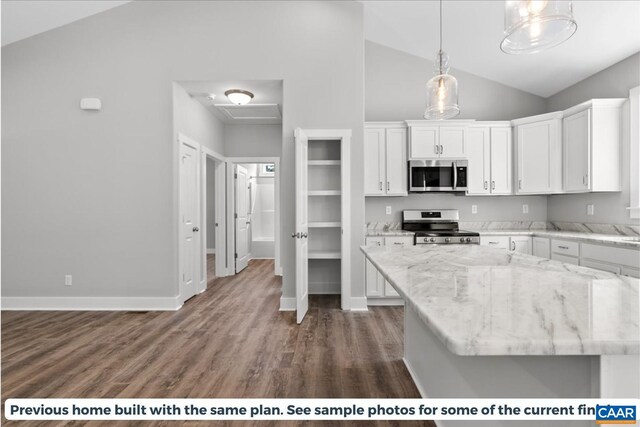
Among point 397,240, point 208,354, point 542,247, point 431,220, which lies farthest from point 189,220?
point 542,247

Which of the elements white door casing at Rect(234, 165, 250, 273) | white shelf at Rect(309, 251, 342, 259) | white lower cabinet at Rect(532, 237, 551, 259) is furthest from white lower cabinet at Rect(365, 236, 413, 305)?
white door casing at Rect(234, 165, 250, 273)

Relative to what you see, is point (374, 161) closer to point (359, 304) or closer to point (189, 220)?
point (359, 304)

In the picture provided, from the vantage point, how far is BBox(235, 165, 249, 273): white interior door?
6406 mm

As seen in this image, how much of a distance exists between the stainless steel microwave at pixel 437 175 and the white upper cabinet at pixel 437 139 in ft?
0.30

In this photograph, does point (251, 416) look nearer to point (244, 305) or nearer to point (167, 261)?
point (244, 305)

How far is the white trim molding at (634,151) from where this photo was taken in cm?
351

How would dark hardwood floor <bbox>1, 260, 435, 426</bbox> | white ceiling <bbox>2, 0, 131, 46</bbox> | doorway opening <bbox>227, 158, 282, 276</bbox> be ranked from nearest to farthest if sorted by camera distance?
dark hardwood floor <bbox>1, 260, 435, 426</bbox>
white ceiling <bbox>2, 0, 131, 46</bbox>
doorway opening <bbox>227, 158, 282, 276</bbox>

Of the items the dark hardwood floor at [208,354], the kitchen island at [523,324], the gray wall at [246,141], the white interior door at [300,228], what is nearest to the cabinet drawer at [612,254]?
the kitchen island at [523,324]

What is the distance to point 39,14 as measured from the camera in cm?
390

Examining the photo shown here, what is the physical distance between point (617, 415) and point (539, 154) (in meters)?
4.42

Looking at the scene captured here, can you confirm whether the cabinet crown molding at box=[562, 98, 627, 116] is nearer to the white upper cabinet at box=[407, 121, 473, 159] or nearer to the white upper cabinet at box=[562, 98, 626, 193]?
the white upper cabinet at box=[562, 98, 626, 193]

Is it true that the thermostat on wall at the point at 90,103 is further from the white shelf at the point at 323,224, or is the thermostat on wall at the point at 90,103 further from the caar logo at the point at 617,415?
the caar logo at the point at 617,415

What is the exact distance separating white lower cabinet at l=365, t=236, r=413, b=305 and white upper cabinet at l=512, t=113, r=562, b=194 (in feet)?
5.88

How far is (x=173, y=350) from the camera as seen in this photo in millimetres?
2891
